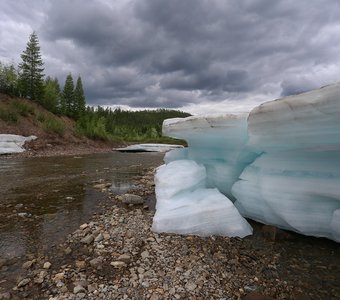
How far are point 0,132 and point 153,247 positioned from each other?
21785 millimetres

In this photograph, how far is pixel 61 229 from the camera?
422cm

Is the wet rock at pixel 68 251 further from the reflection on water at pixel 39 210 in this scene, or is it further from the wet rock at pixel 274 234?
the wet rock at pixel 274 234

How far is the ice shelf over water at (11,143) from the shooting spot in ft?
60.2

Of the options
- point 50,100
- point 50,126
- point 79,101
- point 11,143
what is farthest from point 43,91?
point 11,143

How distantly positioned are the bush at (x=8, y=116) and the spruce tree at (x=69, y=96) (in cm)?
1757

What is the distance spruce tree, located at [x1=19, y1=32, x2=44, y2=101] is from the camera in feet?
107

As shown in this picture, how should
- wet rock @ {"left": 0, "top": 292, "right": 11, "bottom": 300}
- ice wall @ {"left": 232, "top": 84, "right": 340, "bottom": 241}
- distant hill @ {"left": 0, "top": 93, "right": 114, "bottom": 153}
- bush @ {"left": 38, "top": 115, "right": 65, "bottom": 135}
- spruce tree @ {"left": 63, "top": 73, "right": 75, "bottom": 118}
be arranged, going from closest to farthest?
wet rock @ {"left": 0, "top": 292, "right": 11, "bottom": 300}
ice wall @ {"left": 232, "top": 84, "right": 340, "bottom": 241}
distant hill @ {"left": 0, "top": 93, "right": 114, "bottom": 153}
bush @ {"left": 38, "top": 115, "right": 65, "bottom": 135}
spruce tree @ {"left": 63, "top": 73, "right": 75, "bottom": 118}

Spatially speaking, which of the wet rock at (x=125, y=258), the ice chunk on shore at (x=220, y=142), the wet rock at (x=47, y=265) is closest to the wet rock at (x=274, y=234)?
the ice chunk on shore at (x=220, y=142)

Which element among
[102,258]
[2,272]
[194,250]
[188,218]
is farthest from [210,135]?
[2,272]

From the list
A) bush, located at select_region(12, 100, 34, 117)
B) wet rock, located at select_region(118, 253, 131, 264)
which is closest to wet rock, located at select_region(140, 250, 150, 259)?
wet rock, located at select_region(118, 253, 131, 264)

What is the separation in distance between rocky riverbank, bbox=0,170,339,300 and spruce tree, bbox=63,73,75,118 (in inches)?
1573

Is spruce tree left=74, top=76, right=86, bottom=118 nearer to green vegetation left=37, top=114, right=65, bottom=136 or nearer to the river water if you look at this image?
green vegetation left=37, top=114, right=65, bottom=136

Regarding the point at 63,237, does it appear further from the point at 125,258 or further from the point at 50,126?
the point at 50,126

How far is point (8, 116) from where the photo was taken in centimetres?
2292
